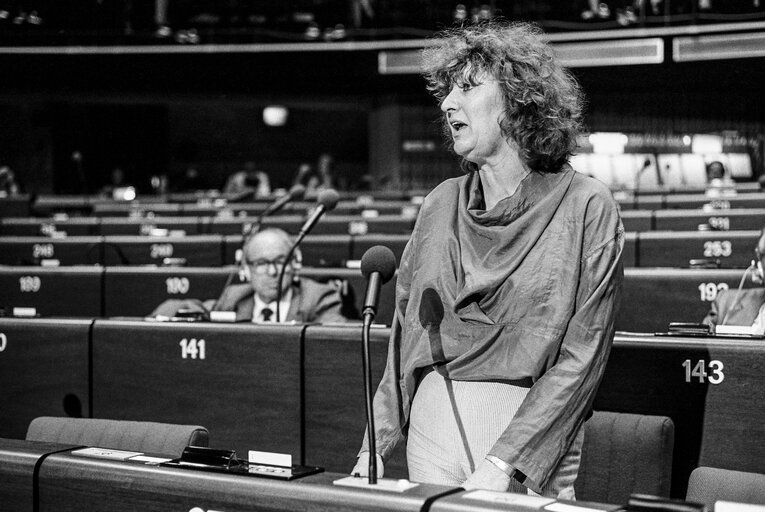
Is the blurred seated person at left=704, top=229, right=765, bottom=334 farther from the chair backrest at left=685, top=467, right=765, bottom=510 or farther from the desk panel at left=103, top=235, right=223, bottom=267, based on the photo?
the desk panel at left=103, top=235, right=223, bottom=267

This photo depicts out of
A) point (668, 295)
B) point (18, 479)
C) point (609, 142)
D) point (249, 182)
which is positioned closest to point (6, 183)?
point (249, 182)

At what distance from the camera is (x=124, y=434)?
1.80 m

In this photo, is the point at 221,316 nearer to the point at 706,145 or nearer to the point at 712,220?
the point at 712,220

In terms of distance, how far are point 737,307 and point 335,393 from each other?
4.75 feet

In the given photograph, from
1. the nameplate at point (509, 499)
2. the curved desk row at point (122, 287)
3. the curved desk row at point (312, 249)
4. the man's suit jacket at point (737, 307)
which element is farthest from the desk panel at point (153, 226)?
the nameplate at point (509, 499)

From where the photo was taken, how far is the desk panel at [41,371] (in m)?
2.86

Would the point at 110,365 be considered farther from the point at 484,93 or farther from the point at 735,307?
the point at 735,307

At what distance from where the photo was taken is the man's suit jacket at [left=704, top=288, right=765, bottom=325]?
10.0 feet

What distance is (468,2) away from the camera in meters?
12.7

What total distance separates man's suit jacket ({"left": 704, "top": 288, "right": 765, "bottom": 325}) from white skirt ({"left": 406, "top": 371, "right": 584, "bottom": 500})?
1738 mm

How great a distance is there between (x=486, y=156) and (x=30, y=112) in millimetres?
15021

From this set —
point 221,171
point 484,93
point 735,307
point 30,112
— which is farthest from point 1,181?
point 484,93

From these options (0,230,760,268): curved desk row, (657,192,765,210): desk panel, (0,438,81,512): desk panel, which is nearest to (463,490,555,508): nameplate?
(0,438,81,512): desk panel

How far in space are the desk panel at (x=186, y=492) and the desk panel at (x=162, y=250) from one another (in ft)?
14.6
